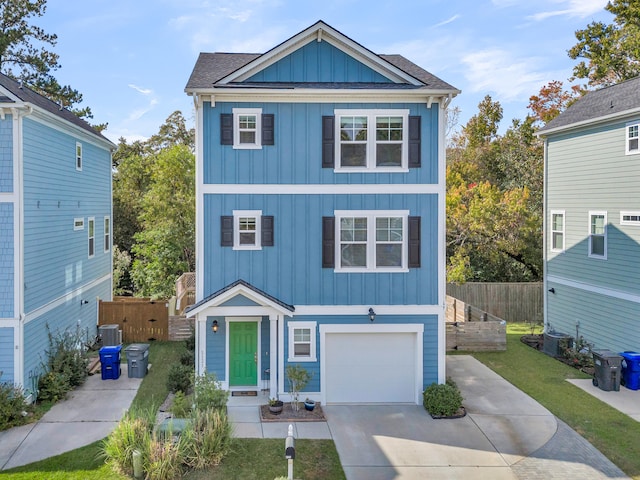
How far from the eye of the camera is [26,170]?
11625 mm

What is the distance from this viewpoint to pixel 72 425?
413 inches

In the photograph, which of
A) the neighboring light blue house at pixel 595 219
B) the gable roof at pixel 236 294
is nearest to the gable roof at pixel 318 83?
the gable roof at pixel 236 294

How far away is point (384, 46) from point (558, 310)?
563 inches

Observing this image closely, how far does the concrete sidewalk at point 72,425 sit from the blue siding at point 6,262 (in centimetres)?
257

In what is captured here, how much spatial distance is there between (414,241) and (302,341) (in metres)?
3.72

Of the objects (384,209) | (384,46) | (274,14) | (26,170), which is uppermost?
(384,46)

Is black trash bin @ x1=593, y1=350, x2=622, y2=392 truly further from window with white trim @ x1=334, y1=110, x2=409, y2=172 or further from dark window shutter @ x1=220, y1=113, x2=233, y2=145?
dark window shutter @ x1=220, y1=113, x2=233, y2=145

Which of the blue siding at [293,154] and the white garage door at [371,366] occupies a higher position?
the blue siding at [293,154]

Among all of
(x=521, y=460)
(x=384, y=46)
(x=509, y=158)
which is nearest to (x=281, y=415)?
(x=521, y=460)

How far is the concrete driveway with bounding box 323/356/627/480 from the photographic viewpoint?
8.74 m

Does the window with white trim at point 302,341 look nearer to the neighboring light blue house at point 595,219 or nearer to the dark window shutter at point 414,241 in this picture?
the dark window shutter at point 414,241

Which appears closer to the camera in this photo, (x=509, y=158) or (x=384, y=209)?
(x=384, y=209)

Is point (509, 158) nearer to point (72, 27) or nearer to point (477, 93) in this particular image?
point (477, 93)

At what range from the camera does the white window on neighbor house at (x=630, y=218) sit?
1394cm
